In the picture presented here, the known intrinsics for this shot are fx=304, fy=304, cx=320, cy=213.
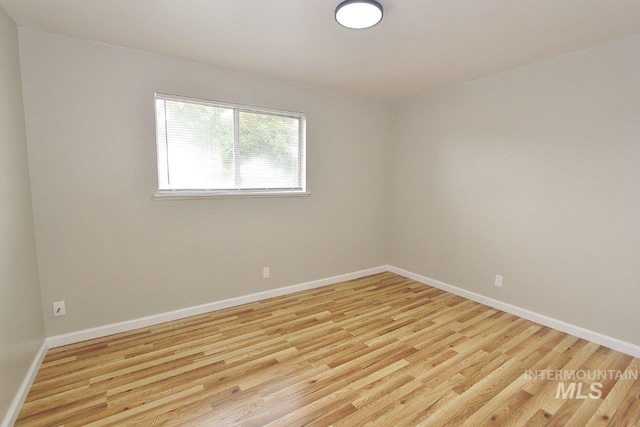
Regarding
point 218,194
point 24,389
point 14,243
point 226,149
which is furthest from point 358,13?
point 24,389

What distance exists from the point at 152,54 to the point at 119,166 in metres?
0.99

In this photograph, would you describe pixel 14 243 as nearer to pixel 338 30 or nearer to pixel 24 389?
pixel 24 389

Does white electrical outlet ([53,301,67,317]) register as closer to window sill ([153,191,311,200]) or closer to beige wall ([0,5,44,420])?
beige wall ([0,5,44,420])

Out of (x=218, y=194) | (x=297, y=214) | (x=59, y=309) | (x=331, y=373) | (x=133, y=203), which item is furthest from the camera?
(x=297, y=214)

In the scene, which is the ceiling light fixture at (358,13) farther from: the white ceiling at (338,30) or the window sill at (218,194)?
the window sill at (218,194)

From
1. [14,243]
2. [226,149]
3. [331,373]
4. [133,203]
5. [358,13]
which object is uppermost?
[358,13]

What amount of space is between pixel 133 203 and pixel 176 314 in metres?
1.11

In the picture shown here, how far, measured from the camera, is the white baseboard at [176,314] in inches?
96.7

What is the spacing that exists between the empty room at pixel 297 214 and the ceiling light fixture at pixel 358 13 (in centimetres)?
2

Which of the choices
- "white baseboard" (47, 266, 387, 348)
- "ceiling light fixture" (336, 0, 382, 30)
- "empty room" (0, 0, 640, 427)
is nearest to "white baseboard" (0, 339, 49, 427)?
"empty room" (0, 0, 640, 427)

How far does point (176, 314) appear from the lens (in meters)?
2.88

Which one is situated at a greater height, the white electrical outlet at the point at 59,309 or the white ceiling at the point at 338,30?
the white ceiling at the point at 338,30

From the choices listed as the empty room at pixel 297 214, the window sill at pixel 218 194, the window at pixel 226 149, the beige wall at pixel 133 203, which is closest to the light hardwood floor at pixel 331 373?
the empty room at pixel 297 214

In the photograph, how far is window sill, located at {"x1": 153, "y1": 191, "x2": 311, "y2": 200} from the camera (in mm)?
2721
